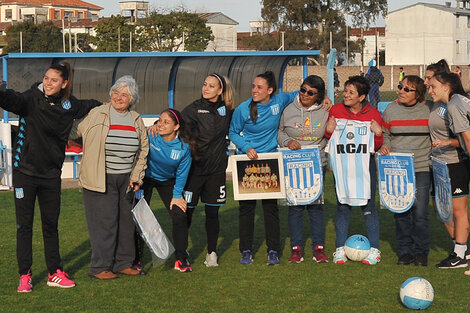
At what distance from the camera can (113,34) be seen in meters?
63.8

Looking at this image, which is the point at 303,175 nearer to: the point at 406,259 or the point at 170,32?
the point at 406,259

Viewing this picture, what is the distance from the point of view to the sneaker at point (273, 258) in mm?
7938

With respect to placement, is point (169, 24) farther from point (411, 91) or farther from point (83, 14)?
point (83, 14)

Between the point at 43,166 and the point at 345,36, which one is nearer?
the point at 43,166

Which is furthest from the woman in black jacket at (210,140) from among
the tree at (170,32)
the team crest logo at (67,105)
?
the tree at (170,32)

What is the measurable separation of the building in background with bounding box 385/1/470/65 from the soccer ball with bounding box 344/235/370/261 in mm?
70902

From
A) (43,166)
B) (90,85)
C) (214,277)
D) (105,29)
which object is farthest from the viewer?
(105,29)

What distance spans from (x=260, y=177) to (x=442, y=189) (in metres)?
1.79

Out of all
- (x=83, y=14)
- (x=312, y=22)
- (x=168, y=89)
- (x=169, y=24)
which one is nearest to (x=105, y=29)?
(x=169, y=24)

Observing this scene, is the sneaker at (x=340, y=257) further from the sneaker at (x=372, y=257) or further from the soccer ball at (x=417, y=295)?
the soccer ball at (x=417, y=295)

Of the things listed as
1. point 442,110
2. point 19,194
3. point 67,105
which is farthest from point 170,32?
point 19,194

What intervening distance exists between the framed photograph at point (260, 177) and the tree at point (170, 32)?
56.2 m

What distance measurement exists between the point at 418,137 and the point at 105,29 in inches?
2304

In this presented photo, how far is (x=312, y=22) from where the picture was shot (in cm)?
7112
